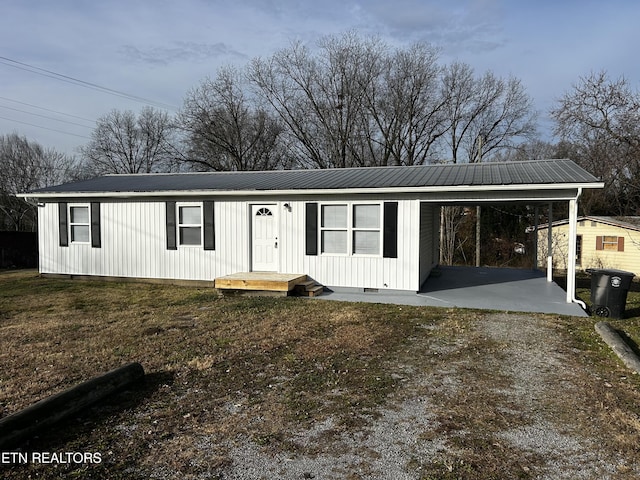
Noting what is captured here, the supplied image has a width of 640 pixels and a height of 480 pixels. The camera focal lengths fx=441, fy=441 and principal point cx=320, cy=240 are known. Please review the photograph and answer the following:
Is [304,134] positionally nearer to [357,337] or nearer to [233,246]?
[233,246]

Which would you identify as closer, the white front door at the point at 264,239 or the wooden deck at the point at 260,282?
the wooden deck at the point at 260,282

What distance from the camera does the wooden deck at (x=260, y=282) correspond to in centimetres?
896

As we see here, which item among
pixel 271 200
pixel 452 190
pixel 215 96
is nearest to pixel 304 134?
pixel 215 96

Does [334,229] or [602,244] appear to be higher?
[334,229]

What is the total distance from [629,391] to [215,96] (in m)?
26.2

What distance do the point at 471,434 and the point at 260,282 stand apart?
6.35 metres

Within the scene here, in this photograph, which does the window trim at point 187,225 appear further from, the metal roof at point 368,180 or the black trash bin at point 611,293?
the black trash bin at point 611,293

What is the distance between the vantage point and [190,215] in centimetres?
1068

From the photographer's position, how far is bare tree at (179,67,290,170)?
85.9ft

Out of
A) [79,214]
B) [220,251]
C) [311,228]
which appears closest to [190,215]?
[220,251]

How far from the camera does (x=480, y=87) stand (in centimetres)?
2489

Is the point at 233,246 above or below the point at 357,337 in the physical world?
above

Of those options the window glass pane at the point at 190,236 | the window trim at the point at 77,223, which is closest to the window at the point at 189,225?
the window glass pane at the point at 190,236

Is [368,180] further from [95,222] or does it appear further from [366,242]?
[95,222]
